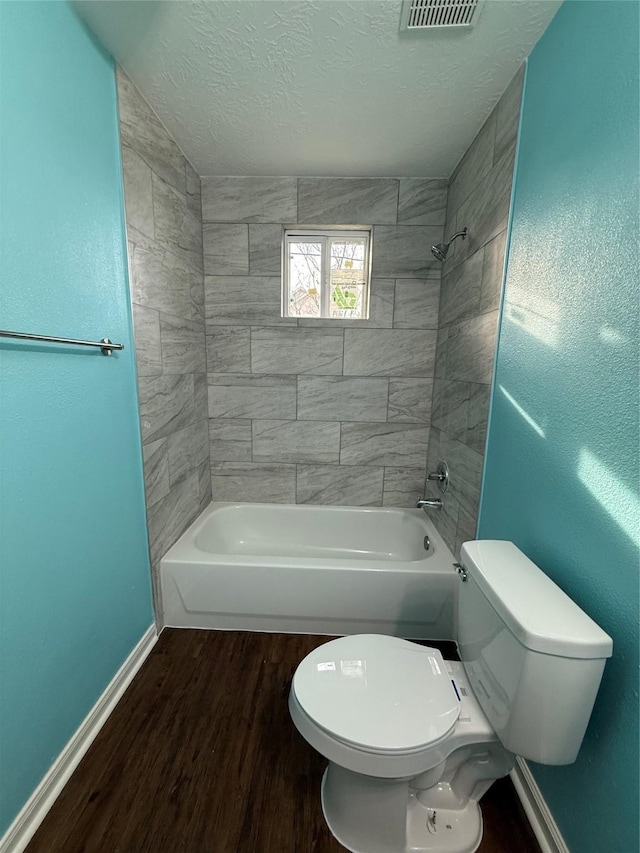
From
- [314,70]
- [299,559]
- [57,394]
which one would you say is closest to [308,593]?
[299,559]

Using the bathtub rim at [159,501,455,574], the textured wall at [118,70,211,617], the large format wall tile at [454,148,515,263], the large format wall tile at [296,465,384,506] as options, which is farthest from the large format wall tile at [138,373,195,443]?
the large format wall tile at [454,148,515,263]

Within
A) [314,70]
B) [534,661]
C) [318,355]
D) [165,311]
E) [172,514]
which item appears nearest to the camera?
[534,661]

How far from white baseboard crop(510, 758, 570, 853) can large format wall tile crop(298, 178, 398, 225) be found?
8.41 ft

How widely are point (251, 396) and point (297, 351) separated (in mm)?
424

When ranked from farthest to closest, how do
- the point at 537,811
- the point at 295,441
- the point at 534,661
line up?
the point at 295,441 → the point at 537,811 → the point at 534,661

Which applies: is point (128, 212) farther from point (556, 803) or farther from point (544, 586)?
point (556, 803)

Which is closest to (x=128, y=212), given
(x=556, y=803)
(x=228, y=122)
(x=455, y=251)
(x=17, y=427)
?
(x=228, y=122)

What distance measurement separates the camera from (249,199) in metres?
2.16

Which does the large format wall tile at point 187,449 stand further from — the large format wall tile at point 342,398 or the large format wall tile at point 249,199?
the large format wall tile at point 249,199

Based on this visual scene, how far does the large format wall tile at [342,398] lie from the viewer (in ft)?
7.64

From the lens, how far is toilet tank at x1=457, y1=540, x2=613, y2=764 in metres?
0.78

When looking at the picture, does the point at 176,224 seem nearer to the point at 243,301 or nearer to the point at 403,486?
the point at 243,301

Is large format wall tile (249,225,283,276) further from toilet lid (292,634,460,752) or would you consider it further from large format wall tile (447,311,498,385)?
toilet lid (292,634,460,752)

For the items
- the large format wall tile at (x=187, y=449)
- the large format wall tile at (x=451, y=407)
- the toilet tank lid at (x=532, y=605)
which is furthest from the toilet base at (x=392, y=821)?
the large format wall tile at (x=187, y=449)
